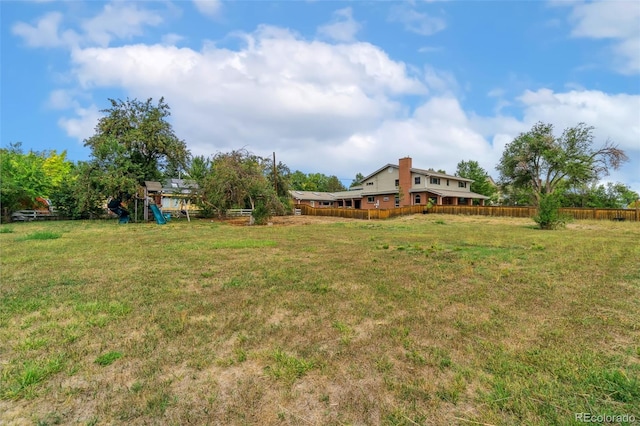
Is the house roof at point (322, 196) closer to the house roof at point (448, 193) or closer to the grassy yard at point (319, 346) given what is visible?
the house roof at point (448, 193)

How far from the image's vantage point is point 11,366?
2641 mm

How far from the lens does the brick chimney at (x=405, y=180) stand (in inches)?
1320

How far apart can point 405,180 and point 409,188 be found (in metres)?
1.05

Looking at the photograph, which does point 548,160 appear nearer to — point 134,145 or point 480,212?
point 480,212

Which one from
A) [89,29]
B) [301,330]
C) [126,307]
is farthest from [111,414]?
[89,29]

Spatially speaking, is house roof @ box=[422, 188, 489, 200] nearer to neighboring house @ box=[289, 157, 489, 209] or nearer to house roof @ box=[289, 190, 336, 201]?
neighboring house @ box=[289, 157, 489, 209]

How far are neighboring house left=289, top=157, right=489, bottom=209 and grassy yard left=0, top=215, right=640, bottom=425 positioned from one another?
2775 cm

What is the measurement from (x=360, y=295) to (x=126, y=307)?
329 centimetres

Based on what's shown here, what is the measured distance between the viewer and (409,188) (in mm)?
33594

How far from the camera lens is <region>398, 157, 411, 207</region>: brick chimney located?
1320 inches

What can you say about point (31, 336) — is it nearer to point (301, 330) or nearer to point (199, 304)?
point (199, 304)

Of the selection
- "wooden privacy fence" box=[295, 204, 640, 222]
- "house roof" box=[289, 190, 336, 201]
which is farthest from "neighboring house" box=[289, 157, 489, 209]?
"house roof" box=[289, 190, 336, 201]

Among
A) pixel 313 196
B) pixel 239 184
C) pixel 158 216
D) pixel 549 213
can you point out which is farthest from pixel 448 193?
pixel 158 216

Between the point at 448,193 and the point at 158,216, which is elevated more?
the point at 448,193
